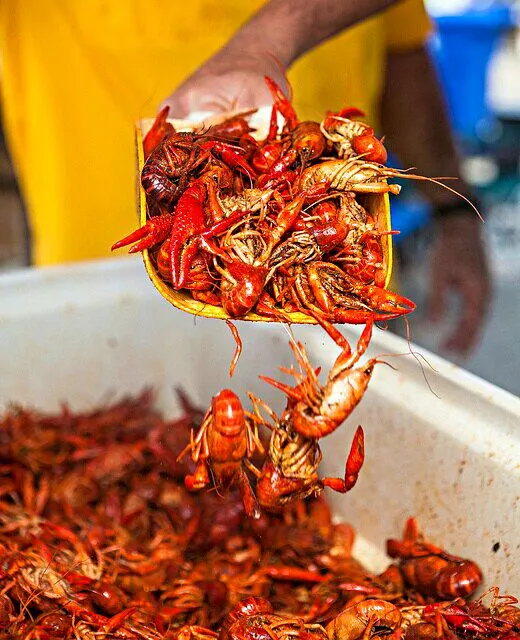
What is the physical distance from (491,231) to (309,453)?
14.3 ft

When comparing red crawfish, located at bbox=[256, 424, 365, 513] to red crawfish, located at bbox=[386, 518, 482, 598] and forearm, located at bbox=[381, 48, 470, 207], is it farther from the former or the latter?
forearm, located at bbox=[381, 48, 470, 207]

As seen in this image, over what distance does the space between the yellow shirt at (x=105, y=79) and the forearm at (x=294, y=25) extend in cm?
71

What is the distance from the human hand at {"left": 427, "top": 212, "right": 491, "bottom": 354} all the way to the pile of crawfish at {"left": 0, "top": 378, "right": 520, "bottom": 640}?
1243 mm

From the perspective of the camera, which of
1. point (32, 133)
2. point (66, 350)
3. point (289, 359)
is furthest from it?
point (32, 133)

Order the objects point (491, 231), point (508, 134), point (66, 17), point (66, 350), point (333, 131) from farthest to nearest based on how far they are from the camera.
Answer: point (508, 134) → point (491, 231) → point (66, 17) → point (66, 350) → point (333, 131)

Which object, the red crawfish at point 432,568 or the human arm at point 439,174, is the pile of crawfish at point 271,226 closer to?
the red crawfish at point 432,568

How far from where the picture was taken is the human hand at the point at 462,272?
3.29m

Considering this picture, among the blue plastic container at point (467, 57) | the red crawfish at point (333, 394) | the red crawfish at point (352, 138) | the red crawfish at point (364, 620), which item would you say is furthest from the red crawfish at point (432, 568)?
the blue plastic container at point (467, 57)

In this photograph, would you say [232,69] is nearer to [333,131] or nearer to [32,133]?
[333,131]

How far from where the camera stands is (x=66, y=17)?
302cm

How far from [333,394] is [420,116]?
2.25 metres

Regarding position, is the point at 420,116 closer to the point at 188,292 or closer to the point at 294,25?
the point at 294,25

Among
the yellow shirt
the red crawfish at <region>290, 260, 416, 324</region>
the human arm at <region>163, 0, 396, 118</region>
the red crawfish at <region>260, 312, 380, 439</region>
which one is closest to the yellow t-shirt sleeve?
the yellow shirt

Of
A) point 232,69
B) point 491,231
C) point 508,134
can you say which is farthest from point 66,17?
point 508,134
